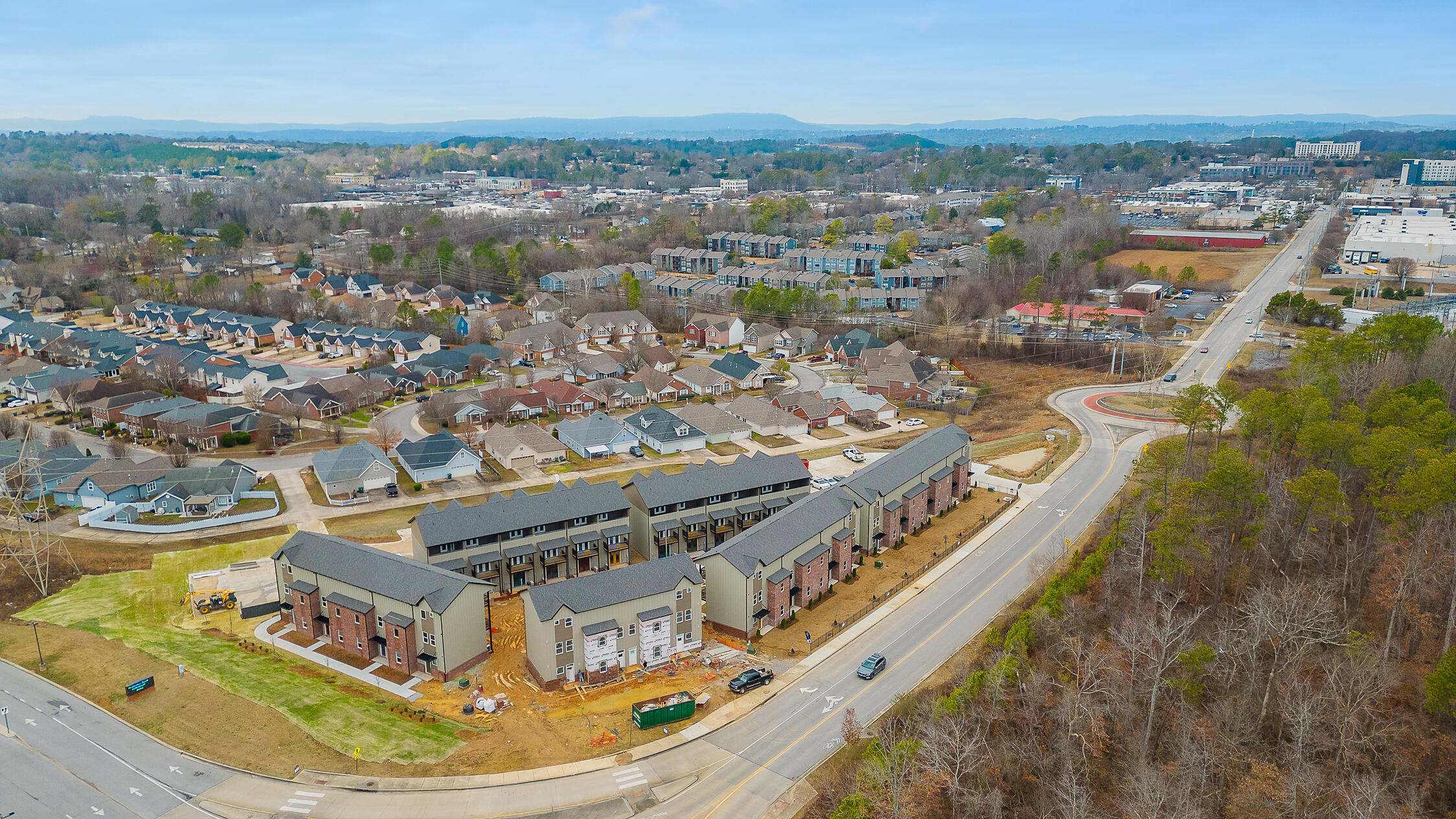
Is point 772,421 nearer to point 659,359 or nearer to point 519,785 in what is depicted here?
point 659,359

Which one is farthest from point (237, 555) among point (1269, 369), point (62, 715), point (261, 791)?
point (1269, 369)

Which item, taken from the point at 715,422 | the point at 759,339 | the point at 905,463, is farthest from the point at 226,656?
the point at 759,339

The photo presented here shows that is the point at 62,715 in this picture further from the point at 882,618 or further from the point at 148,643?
the point at 882,618

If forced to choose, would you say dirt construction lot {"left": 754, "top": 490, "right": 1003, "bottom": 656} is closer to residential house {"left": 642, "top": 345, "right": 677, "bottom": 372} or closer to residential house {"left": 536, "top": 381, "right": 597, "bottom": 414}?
residential house {"left": 536, "top": 381, "right": 597, "bottom": 414}

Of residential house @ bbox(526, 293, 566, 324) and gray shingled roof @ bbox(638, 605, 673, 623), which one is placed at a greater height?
residential house @ bbox(526, 293, 566, 324)

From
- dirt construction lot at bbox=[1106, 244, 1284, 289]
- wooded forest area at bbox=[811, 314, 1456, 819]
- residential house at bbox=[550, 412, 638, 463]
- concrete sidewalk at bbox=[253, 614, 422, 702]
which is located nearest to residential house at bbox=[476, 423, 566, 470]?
residential house at bbox=[550, 412, 638, 463]
